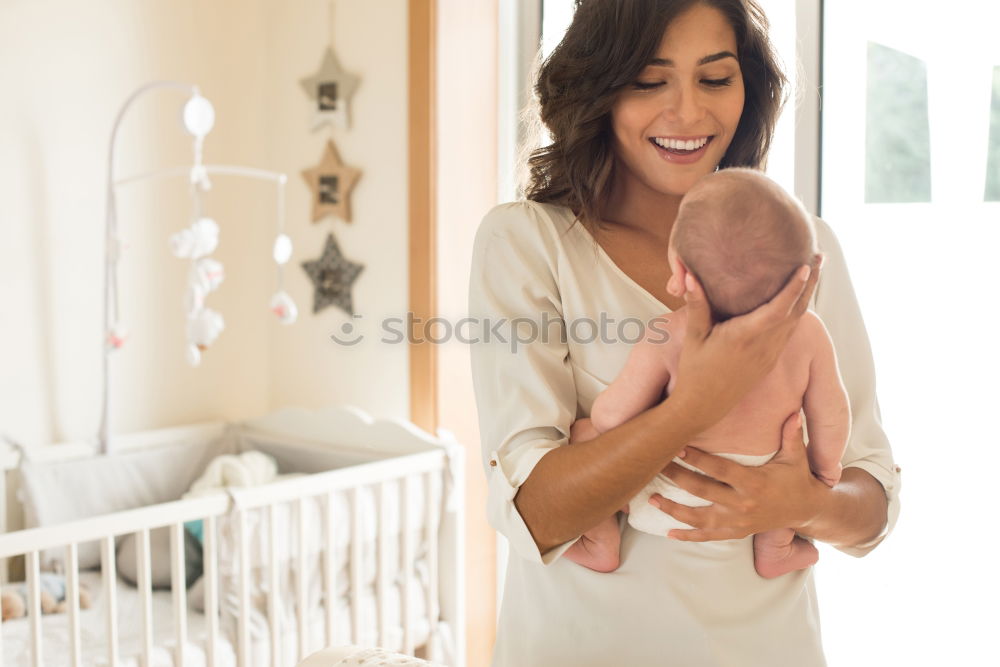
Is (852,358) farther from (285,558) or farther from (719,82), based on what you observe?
(285,558)

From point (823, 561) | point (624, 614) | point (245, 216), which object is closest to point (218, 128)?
point (245, 216)

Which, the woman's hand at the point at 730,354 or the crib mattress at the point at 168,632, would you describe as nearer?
the woman's hand at the point at 730,354

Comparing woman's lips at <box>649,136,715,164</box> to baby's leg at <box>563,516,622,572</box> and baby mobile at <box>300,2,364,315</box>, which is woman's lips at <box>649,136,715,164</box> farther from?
baby mobile at <box>300,2,364,315</box>

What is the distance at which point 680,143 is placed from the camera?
1037 mm

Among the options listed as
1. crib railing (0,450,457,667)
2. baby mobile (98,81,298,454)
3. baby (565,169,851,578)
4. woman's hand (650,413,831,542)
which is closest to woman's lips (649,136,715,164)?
baby (565,169,851,578)

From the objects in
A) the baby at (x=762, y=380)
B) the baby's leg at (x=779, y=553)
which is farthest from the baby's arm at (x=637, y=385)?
Result: the baby's leg at (x=779, y=553)

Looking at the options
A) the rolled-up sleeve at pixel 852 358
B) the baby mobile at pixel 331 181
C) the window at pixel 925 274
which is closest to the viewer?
the rolled-up sleeve at pixel 852 358

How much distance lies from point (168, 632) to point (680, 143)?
172cm

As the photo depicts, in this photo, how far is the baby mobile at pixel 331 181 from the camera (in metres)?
2.80

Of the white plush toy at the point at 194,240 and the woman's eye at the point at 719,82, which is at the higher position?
the woman's eye at the point at 719,82

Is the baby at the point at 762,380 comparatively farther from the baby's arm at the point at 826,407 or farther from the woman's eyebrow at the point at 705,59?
the woman's eyebrow at the point at 705,59

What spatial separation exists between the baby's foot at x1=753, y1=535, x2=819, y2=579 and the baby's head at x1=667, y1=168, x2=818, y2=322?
271 mm

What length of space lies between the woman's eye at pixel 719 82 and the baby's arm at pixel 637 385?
32 centimetres

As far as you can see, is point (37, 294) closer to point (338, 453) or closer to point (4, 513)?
point (4, 513)
